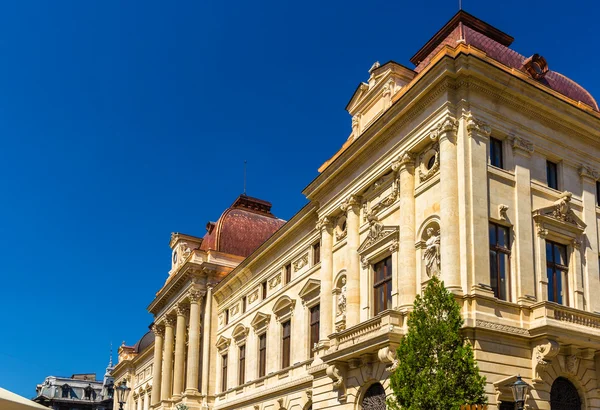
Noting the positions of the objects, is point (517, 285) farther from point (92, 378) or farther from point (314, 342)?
point (92, 378)

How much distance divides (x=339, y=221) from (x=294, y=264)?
23.1 ft

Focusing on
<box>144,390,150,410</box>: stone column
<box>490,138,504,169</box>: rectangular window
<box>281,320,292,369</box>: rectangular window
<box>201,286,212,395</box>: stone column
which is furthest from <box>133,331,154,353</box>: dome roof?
<box>490,138,504,169</box>: rectangular window

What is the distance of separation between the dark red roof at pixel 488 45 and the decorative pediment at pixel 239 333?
19.4 m

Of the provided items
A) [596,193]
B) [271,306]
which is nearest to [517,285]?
[596,193]

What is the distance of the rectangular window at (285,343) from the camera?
36.8 m

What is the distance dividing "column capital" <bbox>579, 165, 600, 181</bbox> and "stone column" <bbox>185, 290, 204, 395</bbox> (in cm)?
2803

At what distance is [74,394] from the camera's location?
117312 mm

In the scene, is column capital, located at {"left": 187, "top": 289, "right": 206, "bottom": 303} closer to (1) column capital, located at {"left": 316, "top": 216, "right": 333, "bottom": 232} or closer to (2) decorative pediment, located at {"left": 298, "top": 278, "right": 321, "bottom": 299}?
(2) decorative pediment, located at {"left": 298, "top": 278, "right": 321, "bottom": 299}

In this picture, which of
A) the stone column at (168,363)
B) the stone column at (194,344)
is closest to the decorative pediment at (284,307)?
the stone column at (194,344)

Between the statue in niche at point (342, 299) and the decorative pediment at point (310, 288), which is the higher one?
the decorative pediment at point (310, 288)

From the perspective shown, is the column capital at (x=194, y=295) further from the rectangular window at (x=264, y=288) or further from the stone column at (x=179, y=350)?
the rectangular window at (x=264, y=288)

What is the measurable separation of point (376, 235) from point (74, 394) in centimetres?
10175

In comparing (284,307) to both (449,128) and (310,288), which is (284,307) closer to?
(310,288)

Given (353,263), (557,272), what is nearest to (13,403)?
(353,263)
